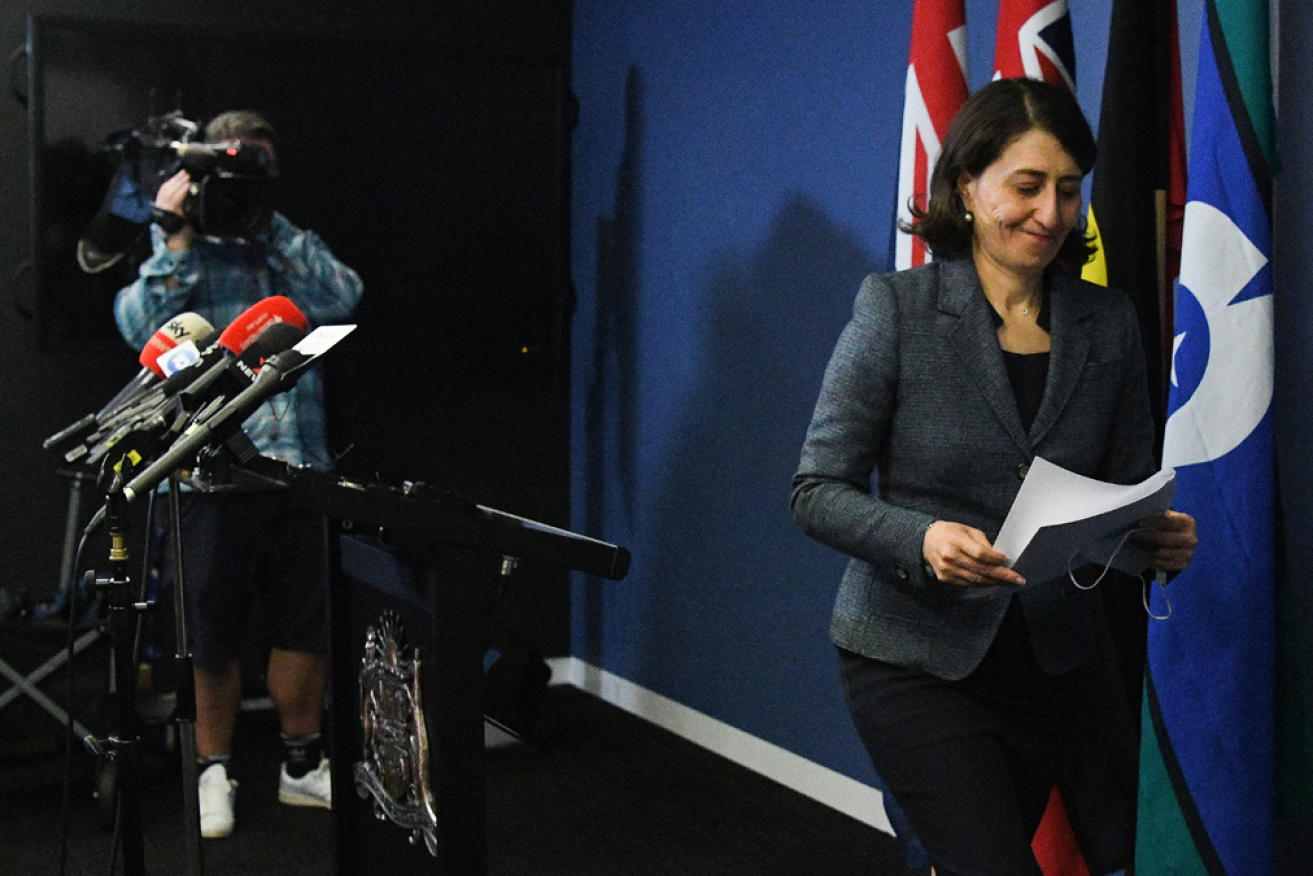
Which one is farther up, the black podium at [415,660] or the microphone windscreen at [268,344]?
the microphone windscreen at [268,344]

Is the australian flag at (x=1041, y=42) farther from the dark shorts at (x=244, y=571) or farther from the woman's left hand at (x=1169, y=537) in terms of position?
the dark shorts at (x=244, y=571)

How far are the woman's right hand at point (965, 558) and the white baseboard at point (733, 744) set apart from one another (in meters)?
1.88

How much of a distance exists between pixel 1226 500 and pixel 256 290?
2.36 m

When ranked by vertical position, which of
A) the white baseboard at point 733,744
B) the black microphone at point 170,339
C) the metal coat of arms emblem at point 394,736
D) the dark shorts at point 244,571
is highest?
the black microphone at point 170,339

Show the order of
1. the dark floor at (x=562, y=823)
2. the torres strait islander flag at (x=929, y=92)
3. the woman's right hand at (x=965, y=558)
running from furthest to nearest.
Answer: the dark floor at (x=562, y=823), the torres strait islander flag at (x=929, y=92), the woman's right hand at (x=965, y=558)

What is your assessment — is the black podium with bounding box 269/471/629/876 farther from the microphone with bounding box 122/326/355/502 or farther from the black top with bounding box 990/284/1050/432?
the black top with bounding box 990/284/1050/432

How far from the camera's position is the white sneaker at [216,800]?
3.31m

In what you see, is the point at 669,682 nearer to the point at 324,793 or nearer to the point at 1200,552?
the point at 324,793

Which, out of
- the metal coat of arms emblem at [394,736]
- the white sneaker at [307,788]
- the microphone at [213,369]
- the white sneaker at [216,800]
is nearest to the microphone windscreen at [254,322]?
the microphone at [213,369]

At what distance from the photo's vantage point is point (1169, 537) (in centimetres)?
156

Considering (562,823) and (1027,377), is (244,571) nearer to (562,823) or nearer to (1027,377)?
(562,823)

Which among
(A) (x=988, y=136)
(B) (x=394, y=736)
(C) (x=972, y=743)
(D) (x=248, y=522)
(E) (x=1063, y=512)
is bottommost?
(D) (x=248, y=522)

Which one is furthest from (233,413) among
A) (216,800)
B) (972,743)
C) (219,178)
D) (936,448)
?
(216,800)

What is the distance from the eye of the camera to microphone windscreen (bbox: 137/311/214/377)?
2.22 meters
